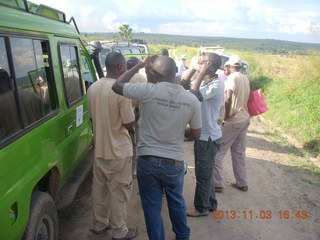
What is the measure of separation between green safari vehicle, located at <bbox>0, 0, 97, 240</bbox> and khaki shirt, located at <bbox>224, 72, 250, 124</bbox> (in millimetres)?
1952

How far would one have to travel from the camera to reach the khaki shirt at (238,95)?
378 centimetres

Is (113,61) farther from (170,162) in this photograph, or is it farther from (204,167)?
(204,167)

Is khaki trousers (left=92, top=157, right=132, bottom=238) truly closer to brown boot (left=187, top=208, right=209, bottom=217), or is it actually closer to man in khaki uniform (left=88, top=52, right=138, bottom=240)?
man in khaki uniform (left=88, top=52, right=138, bottom=240)

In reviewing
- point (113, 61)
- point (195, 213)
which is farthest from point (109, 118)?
point (195, 213)

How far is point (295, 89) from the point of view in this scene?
403 inches

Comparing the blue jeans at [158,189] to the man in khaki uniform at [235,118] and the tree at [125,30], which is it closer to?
the man in khaki uniform at [235,118]

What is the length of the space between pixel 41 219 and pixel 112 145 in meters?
0.82

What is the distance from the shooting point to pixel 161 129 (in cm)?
228

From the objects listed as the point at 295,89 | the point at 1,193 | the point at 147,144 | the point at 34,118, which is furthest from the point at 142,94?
the point at 295,89

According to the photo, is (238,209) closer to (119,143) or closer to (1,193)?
(119,143)

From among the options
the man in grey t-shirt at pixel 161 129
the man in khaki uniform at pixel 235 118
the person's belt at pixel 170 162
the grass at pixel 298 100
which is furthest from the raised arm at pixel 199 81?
the grass at pixel 298 100

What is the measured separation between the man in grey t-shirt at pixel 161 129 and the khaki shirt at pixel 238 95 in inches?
61.3

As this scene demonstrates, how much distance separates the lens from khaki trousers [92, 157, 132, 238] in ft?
8.93
